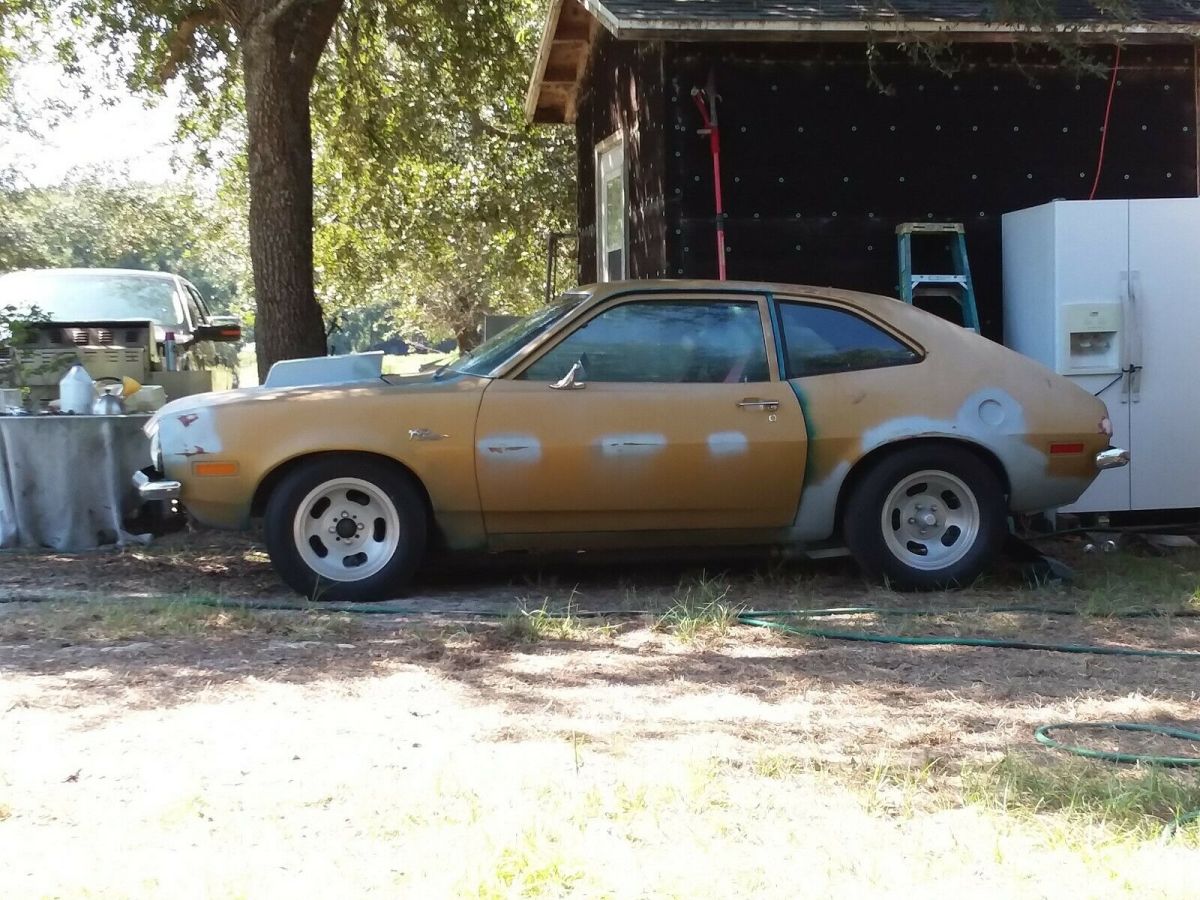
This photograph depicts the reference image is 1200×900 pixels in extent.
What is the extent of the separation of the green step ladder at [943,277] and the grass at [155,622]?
5102 mm

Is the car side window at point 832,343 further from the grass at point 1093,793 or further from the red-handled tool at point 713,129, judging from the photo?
the grass at point 1093,793

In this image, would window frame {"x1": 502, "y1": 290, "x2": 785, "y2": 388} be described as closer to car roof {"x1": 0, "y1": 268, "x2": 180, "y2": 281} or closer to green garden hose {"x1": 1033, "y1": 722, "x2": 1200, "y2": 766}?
green garden hose {"x1": 1033, "y1": 722, "x2": 1200, "y2": 766}

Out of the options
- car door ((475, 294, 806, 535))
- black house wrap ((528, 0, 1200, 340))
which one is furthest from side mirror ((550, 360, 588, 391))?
black house wrap ((528, 0, 1200, 340))

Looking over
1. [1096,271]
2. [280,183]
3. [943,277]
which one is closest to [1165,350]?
[1096,271]

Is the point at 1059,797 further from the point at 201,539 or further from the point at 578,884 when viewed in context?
the point at 201,539

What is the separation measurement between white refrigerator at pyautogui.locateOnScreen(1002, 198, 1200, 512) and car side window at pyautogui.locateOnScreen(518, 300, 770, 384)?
281 cm

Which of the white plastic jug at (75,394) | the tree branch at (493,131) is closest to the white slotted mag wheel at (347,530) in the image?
the white plastic jug at (75,394)

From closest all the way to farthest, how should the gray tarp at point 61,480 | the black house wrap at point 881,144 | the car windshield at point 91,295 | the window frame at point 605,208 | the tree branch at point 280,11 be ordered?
1. the gray tarp at point 61,480
2. the tree branch at point 280,11
3. the black house wrap at point 881,144
4. the window frame at point 605,208
5. the car windshield at point 91,295

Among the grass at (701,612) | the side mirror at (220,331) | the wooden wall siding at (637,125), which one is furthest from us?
the side mirror at (220,331)

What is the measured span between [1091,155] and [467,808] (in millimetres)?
8059

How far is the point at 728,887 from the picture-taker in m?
3.16

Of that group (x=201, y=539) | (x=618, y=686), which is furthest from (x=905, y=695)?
(x=201, y=539)

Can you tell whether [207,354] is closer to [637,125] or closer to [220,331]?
[220,331]

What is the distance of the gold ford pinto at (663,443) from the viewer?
6328 mm
